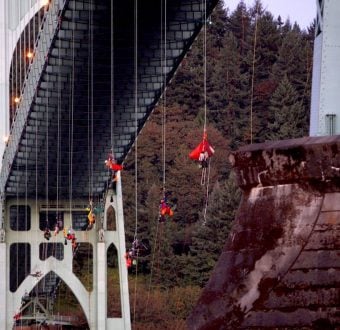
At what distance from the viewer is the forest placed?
55.7 metres

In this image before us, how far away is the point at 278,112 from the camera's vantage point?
210 feet

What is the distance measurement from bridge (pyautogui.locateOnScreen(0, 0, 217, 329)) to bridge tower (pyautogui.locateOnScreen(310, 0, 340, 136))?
13.9 m

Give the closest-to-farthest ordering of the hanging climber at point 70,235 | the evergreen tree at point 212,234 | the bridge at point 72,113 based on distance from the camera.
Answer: the bridge at point 72,113, the hanging climber at point 70,235, the evergreen tree at point 212,234

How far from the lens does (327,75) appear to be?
983cm

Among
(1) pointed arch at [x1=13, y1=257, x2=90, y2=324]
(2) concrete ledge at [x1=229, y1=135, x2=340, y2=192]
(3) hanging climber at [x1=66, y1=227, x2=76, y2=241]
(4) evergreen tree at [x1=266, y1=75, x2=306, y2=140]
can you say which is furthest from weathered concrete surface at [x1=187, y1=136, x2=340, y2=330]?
(4) evergreen tree at [x1=266, y1=75, x2=306, y2=140]

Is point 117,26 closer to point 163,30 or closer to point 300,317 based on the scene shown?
point 163,30

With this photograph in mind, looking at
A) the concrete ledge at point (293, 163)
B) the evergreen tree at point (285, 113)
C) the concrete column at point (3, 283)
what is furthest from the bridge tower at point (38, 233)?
the concrete ledge at point (293, 163)

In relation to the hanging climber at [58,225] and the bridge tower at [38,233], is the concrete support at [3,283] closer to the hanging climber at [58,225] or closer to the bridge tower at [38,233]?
the bridge tower at [38,233]

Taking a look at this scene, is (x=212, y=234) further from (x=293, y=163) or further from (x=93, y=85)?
(x=293, y=163)

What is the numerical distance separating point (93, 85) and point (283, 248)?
2220cm

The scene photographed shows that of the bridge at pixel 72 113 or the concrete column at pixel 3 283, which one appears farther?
the concrete column at pixel 3 283

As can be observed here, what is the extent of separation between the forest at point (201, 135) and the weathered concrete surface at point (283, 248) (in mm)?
45214

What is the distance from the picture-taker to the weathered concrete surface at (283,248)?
6.95m

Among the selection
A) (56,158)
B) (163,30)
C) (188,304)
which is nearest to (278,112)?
(188,304)
